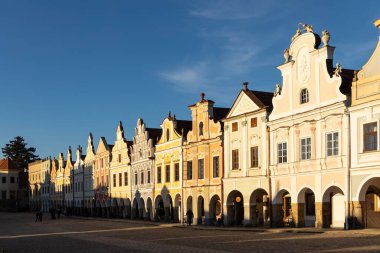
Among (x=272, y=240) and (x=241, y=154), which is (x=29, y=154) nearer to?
(x=241, y=154)

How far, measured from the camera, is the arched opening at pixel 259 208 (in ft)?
141

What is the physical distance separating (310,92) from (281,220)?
30.5 feet

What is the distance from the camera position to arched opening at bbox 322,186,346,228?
118ft

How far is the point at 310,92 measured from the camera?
37562mm

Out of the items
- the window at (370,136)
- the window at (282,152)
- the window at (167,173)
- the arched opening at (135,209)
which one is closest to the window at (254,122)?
the window at (282,152)

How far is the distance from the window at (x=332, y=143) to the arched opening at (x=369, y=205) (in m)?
2.90

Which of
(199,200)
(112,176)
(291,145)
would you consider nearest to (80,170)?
(112,176)

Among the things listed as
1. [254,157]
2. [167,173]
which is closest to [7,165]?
[167,173]

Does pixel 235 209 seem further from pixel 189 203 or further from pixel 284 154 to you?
pixel 284 154

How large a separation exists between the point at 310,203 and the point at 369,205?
16.3ft

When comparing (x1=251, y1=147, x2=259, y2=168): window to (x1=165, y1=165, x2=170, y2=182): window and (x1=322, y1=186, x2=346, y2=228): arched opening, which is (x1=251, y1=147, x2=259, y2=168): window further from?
(x1=165, y1=165, x2=170, y2=182): window

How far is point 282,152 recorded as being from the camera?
40250mm

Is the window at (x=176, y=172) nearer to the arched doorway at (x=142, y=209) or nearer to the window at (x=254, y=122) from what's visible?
the arched doorway at (x=142, y=209)

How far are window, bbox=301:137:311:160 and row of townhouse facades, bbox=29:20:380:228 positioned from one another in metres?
0.07
